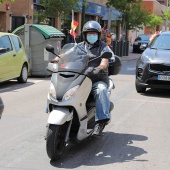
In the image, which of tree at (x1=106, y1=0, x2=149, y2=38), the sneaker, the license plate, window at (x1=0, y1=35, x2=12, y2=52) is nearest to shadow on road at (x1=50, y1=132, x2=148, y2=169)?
the sneaker

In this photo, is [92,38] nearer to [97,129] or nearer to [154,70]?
[97,129]

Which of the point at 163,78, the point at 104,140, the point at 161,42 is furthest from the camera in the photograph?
the point at 161,42

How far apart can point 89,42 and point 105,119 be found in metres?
1.19

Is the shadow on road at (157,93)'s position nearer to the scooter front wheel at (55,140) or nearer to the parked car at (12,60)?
the parked car at (12,60)

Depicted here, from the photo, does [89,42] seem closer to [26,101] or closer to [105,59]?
[105,59]

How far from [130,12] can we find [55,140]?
1113 inches

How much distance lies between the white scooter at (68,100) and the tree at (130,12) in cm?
2627

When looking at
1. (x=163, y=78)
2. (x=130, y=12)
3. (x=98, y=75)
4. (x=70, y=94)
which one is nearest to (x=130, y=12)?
(x=130, y=12)

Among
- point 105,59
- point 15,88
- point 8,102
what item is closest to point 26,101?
point 8,102

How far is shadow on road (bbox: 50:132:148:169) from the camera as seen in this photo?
5566 millimetres

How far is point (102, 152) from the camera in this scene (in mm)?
6051

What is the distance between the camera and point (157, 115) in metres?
8.89

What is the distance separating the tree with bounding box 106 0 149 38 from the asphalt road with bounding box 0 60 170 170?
71.2 feet

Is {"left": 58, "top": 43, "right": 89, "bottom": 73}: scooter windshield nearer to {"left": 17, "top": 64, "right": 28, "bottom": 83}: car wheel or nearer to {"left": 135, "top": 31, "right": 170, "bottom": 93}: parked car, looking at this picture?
{"left": 135, "top": 31, "right": 170, "bottom": 93}: parked car
